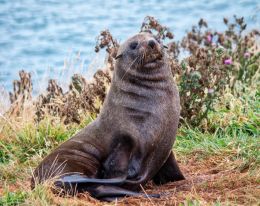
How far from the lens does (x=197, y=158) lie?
22.9 feet

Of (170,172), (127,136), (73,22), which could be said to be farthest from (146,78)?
(73,22)

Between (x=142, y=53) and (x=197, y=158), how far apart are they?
1.42m

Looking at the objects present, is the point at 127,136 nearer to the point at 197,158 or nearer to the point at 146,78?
the point at 146,78

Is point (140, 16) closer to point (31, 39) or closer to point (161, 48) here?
point (31, 39)

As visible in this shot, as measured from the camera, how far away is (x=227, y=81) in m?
8.52

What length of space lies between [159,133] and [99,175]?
59 cm

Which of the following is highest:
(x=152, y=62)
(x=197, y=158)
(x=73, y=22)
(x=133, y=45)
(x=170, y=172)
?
(x=133, y=45)

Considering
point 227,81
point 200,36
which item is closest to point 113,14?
point 200,36

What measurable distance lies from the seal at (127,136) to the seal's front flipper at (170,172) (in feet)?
0.61

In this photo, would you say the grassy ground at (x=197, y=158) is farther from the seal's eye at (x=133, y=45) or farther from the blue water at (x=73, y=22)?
the blue water at (x=73, y=22)

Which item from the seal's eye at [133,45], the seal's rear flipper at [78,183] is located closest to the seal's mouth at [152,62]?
the seal's eye at [133,45]

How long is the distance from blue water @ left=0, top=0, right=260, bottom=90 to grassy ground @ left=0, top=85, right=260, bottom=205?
8915mm

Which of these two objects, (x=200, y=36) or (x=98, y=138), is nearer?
(x=98, y=138)

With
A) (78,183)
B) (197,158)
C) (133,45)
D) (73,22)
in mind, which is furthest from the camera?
(73,22)
